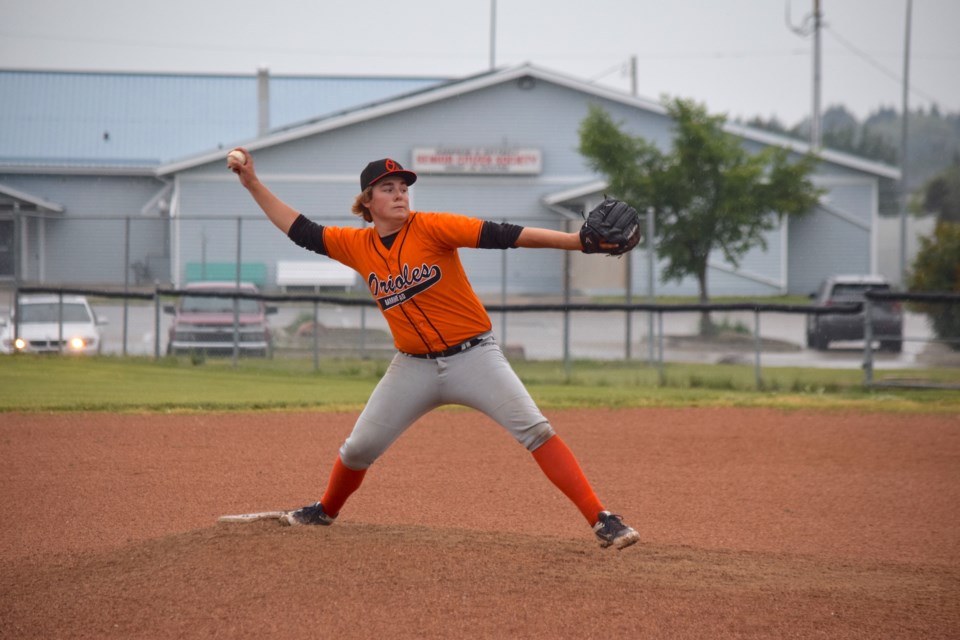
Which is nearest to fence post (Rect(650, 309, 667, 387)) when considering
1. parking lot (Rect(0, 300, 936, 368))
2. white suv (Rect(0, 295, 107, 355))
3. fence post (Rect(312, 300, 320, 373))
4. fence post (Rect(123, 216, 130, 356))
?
parking lot (Rect(0, 300, 936, 368))

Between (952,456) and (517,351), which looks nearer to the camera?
(952,456)

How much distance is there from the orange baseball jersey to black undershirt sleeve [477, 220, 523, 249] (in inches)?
1.6

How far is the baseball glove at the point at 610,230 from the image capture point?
5.00 metres

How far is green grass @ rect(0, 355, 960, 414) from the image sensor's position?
1274 cm

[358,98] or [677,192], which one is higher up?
[358,98]

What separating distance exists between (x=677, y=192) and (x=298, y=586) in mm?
17385

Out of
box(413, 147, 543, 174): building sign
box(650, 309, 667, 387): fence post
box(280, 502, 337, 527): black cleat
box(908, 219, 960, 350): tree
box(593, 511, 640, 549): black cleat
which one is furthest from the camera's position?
box(413, 147, 543, 174): building sign

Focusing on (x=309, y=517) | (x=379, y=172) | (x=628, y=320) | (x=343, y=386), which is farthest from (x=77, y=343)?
(x=379, y=172)

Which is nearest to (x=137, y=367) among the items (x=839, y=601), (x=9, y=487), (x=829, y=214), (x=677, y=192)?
(x=9, y=487)

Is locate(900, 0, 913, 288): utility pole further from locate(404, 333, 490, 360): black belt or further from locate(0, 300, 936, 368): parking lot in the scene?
locate(404, 333, 490, 360): black belt

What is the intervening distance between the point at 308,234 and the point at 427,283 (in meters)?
0.82

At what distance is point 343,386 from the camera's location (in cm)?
1484

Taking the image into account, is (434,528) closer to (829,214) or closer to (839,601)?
(839,601)

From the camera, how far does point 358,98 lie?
1460 inches
